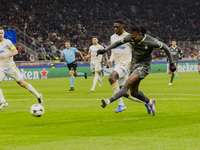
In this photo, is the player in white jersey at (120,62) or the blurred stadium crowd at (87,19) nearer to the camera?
the player in white jersey at (120,62)

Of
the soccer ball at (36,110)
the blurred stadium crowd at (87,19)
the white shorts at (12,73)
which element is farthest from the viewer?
the blurred stadium crowd at (87,19)

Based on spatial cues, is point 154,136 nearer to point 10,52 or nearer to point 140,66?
point 140,66

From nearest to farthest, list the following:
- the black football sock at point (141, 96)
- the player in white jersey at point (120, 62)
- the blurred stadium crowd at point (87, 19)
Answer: the black football sock at point (141, 96) < the player in white jersey at point (120, 62) < the blurred stadium crowd at point (87, 19)

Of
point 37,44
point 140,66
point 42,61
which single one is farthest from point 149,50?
point 37,44

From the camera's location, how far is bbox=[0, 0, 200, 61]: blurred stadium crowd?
46.1 metres

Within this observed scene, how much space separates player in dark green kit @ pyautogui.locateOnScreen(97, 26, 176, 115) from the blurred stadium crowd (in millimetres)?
30346

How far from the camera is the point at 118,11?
6019 cm

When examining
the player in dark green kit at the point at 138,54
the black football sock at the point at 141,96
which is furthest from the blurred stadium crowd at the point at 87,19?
the player in dark green kit at the point at 138,54

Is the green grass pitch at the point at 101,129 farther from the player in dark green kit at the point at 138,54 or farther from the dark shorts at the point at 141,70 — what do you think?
the dark shorts at the point at 141,70

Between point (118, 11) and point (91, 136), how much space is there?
53.3 meters

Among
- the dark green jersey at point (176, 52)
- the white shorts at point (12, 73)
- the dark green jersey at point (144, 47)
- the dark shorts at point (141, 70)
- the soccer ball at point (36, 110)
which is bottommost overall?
the dark green jersey at point (176, 52)

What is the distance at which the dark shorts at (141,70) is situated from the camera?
1058cm

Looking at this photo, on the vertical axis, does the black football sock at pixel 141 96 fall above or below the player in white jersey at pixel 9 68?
below

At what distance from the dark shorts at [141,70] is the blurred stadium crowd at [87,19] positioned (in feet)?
99.7
